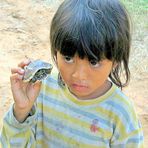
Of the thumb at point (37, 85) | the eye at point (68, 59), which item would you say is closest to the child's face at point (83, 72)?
the eye at point (68, 59)

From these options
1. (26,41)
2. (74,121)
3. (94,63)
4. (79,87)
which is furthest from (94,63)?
(26,41)

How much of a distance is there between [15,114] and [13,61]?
250cm

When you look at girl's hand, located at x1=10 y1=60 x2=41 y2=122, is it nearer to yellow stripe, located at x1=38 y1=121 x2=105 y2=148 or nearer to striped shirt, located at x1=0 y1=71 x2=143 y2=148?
striped shirt, located at x1=0 y1=71 x2=143 y2=148

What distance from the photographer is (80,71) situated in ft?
5.18

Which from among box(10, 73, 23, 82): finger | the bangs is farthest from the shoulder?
box(10, 73, 23, 82): finger

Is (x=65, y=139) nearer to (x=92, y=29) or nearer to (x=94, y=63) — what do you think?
(x=94, y=63)

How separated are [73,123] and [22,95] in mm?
251

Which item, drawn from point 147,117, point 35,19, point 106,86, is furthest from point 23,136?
point 35,19

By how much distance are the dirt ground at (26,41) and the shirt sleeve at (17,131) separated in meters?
1.65

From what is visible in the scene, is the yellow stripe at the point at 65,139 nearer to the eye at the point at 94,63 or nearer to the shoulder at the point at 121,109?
the shoulder at the point at 121,109

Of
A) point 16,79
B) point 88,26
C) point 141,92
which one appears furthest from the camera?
point 141,92

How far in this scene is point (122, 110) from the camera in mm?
1774

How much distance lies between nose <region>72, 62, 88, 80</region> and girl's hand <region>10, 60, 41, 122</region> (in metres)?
0.19

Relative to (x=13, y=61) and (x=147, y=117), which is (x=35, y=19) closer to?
(x=13, y=61)
